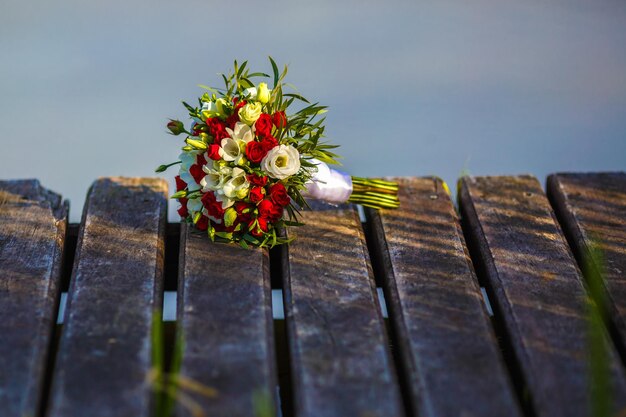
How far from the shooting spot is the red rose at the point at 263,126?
242 cm

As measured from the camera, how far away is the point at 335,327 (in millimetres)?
2174

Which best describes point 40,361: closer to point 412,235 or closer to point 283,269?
point 283,269

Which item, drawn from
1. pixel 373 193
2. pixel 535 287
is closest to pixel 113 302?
pixel 373 193

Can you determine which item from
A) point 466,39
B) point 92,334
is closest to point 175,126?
point 92,334

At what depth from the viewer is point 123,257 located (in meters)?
2.45

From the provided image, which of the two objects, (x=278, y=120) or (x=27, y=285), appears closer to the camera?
(x=27, y=285)

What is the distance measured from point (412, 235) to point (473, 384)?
2.37ft

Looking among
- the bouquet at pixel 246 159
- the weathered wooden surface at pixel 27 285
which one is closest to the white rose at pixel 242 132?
the bouquet at pixel 246 159

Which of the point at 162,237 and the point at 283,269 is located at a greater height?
the point at 162,237

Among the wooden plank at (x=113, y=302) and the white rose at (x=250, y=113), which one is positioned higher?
the white rose at (x=250, y=113)

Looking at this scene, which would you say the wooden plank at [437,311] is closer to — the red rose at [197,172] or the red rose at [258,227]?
the red rose at [258,227]

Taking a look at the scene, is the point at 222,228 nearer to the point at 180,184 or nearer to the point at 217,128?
the point at 180,184

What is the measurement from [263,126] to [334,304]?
1.70 feet

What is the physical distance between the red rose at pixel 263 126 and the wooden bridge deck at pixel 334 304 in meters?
0.33
